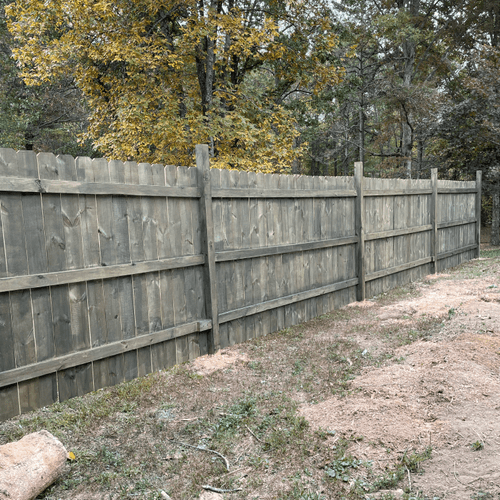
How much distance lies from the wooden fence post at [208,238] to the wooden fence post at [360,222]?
312 centimetres

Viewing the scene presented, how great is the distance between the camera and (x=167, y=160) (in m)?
10.4

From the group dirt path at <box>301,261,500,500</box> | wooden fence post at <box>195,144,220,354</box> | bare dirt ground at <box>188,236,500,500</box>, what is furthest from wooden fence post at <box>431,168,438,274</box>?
wooden fence post at <box>195,144,220,354</box>

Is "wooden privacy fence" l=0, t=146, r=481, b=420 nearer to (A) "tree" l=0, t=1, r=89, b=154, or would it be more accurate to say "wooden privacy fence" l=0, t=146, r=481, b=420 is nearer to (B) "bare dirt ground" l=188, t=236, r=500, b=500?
(B) "bare dirt ground" l=188, t=236, r=500, b=500

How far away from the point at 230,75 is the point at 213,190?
8040 millimetres

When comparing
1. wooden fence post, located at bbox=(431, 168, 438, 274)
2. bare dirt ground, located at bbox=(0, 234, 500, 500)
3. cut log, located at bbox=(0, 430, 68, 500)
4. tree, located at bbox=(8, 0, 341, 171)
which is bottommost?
bare dirt ground, located at bbox=(0, 234, 500, 500)

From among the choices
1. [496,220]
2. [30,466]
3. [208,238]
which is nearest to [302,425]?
[30,466]

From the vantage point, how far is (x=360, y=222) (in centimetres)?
708

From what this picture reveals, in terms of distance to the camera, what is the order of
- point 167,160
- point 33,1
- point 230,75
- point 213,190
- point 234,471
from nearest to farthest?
point 234,471
point 213,190
point 33,1
point 167,160
point 230,75

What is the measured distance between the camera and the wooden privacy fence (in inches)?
133

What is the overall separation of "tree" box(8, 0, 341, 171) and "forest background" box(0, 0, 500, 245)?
4cm

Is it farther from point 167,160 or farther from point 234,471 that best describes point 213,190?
point 167,160

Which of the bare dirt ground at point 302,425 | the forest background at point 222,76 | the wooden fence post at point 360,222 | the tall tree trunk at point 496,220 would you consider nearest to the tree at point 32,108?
the forest background at point 222,76

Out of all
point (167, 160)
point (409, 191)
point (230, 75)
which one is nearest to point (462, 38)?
point (230, 75)

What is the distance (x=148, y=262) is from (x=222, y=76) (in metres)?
8.70
